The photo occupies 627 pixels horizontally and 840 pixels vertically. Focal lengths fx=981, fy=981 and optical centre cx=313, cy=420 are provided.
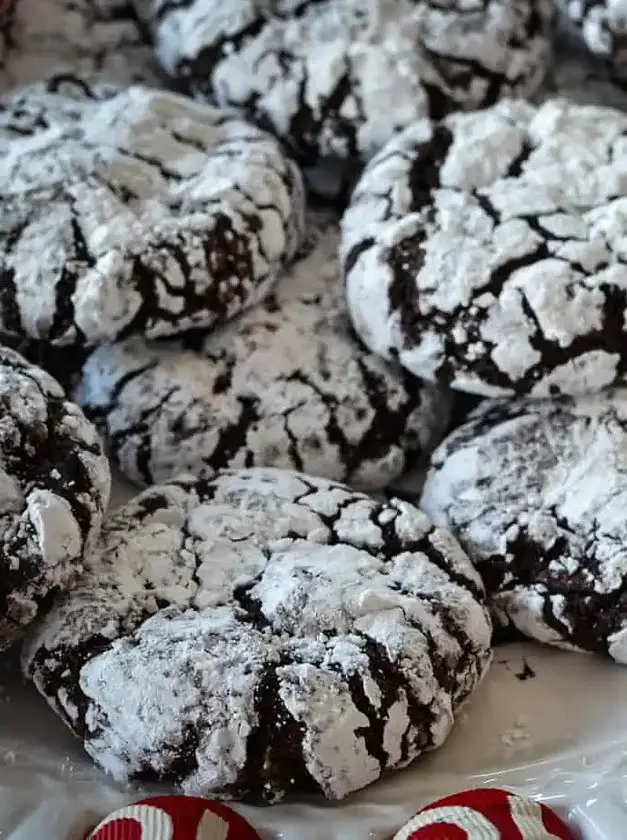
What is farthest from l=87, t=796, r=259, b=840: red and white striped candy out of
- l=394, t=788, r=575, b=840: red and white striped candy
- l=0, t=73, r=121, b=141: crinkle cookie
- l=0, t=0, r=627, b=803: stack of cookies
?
l=0, t=73, r=121, b=141: crinkle cookie

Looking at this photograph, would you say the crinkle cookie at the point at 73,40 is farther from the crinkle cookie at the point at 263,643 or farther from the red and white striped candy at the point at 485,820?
the red and white striped candy at the point at 485,820

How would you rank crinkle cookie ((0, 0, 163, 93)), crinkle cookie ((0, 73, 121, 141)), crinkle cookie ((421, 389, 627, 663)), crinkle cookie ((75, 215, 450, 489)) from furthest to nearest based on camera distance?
crinkle cookie ((0, 0, 163, 93))
crinkle cookie ((0, 73, 121, 141))
crinkle cookie ((75, 215, 450, 489))
crinkle cookie ((421, 389, 627, 663))

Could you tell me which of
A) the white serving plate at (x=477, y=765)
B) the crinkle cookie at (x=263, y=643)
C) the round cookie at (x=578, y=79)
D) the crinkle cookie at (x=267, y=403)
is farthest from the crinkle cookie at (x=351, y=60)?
the white serving plate at (x=477, y=765)

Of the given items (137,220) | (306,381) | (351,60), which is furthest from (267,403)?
(351,60)

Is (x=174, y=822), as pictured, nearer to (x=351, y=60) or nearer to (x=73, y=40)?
(x=351, y=60)

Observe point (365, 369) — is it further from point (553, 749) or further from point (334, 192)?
point (553, 749)

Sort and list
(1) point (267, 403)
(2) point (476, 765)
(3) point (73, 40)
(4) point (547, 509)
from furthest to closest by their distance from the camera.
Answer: (3) point (73, 40)
(1) point (267, 403)
(4) point (547, 509)
(2) point (476, 765)

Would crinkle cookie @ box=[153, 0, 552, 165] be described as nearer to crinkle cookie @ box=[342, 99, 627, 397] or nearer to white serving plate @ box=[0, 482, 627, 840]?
crinkle cookie @ box=[342, 99, 627, 397]
